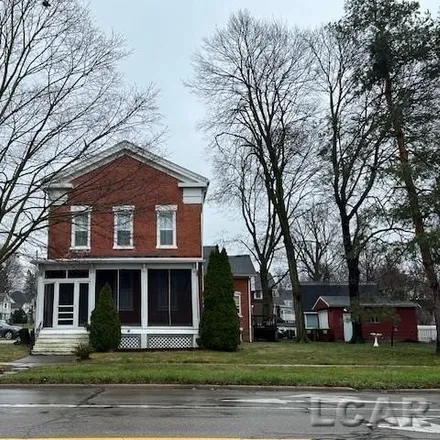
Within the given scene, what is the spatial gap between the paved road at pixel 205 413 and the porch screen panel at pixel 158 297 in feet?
44.4

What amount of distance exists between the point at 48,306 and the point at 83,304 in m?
1.63

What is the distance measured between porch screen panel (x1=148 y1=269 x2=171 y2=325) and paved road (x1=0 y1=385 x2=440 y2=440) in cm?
1354

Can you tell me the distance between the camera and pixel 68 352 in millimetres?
25516

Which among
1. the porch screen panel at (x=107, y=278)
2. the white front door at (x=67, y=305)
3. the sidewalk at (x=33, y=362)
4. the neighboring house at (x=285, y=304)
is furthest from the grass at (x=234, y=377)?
the neighboring house at (x=285, y=304)

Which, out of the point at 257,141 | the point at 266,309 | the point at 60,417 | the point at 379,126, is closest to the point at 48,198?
the point at 60,417

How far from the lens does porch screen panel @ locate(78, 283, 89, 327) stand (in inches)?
1086

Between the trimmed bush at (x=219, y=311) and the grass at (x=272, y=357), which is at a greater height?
the trimmed bush at (x=219, y=311)

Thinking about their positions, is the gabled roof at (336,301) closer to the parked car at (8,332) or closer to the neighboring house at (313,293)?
the neighboring house at (313,293)

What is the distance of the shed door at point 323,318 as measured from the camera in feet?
171

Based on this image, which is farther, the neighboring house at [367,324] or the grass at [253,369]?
the neighboring house at [367,324]

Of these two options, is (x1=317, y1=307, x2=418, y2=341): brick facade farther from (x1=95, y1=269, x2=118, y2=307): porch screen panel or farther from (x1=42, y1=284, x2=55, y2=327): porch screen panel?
(x1=42, y1=284, x2=55, y2=327): porch screen panel

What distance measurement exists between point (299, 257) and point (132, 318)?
1825 inches

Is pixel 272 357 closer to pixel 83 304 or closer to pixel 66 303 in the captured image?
pixel 83 304
